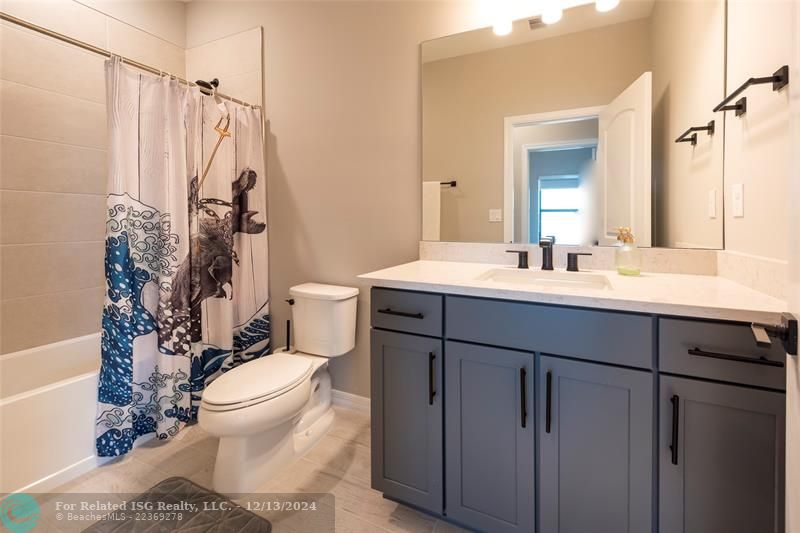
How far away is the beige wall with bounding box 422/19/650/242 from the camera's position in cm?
158

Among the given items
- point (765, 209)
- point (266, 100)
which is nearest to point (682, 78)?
point (765, 209)

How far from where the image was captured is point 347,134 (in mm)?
2188

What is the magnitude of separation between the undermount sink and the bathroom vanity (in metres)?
0.05

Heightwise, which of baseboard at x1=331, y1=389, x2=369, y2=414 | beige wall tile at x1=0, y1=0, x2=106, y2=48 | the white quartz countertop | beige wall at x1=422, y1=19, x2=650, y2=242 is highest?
beige wall tile at x1=0, y1=0, x2=106, y2=48

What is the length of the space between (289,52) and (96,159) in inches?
54.0

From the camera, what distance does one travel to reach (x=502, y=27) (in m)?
1.76

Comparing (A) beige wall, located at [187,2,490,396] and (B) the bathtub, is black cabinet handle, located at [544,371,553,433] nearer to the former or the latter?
(A) beige wall, located at [187,2,490,396]

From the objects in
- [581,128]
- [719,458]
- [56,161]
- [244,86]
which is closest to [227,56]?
[244,86]

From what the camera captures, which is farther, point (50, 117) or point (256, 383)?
point (50, 117)

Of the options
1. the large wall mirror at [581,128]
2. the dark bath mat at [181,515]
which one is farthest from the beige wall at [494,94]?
the dark bath mat at [181,515]

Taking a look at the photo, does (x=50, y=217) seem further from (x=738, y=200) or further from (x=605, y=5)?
(x=738, y=200)

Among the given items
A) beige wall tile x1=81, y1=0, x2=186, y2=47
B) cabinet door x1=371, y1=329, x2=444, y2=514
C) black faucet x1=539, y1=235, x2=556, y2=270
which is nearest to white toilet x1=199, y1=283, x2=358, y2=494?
cabinet door x1=371, y1=329, x2=444, y2=514

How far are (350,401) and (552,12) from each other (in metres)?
2.34

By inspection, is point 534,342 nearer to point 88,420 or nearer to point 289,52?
point 88,420
